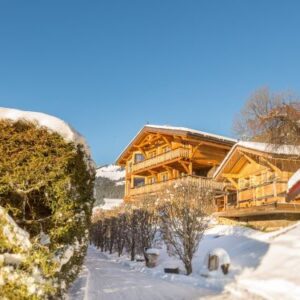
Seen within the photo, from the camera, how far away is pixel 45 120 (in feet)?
18.6

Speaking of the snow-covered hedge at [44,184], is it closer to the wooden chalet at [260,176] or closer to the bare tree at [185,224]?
the bare tree at [185,224]

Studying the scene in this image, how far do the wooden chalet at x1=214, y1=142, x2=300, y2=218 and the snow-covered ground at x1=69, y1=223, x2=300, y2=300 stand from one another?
1170mm

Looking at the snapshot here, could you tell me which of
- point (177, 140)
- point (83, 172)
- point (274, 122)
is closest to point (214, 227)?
point (274, 122)

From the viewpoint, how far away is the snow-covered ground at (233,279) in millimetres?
10016

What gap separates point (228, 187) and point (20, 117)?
2285 centimetres

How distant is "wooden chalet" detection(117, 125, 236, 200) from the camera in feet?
106

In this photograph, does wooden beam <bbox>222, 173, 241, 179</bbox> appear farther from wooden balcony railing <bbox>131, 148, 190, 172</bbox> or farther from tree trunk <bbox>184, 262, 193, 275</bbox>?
tree trunk <bbox>184, 262, 193, 275</bbox>

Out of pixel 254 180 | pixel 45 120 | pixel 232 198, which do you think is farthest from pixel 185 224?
pixel 232 198

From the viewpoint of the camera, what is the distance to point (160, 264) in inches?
702

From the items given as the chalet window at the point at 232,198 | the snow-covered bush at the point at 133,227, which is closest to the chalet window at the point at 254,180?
the chalet window at the point at 232,198

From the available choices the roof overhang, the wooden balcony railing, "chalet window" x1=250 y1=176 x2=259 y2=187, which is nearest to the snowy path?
Answer: "chalet window" x1=250 y1=176 x2=259 y2=187

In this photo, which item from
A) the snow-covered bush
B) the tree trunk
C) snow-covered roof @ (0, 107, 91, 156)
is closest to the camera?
snow-covered roof @ (0, 107, 91, 156)

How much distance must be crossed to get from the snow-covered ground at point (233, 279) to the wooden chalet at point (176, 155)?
1110 centimetres

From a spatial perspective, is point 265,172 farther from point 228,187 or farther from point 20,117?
point 20,117
